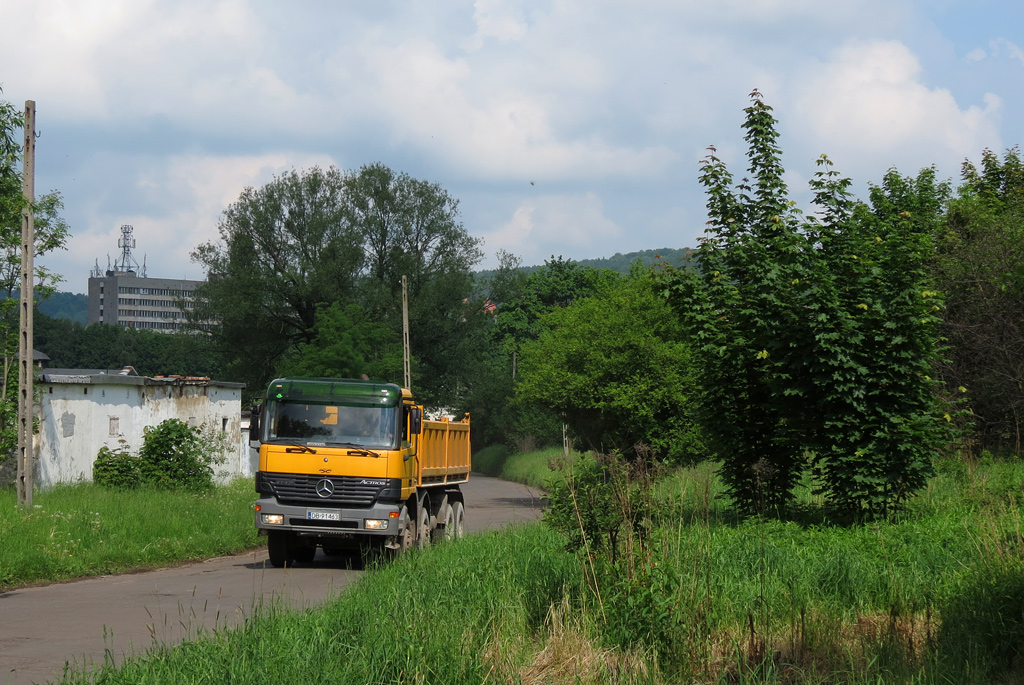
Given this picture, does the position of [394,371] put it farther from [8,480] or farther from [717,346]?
[717,346]

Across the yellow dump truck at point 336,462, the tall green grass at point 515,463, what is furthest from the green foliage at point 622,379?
the yellow dump truck at point 336,462

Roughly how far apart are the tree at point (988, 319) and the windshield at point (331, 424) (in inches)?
564

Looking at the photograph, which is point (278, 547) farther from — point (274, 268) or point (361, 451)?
point (274, 268)

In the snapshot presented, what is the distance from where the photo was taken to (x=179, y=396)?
30266mm

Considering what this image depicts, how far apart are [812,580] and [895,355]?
543cm

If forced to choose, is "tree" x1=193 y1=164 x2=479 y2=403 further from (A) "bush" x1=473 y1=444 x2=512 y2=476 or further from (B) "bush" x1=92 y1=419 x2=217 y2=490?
(B) "bush" x1=92 y1=419 x2=217 y2=490

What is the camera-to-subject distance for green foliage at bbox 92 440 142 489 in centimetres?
2447

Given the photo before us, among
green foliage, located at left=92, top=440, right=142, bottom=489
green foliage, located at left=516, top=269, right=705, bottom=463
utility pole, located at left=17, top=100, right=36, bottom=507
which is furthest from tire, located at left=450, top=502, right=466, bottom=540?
green foliage, located at left=516, top=269, right=705, bottom=463

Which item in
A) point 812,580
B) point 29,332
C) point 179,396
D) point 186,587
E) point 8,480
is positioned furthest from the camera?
point 179,396

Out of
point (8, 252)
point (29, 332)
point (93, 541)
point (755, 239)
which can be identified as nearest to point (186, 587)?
point (93, 541)

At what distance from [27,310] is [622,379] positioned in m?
21.1

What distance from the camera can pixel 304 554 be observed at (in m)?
18.2

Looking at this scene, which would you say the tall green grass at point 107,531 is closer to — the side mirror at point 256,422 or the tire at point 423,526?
the side mirror at point 256,422

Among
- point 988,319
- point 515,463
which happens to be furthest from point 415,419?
point 515,463
